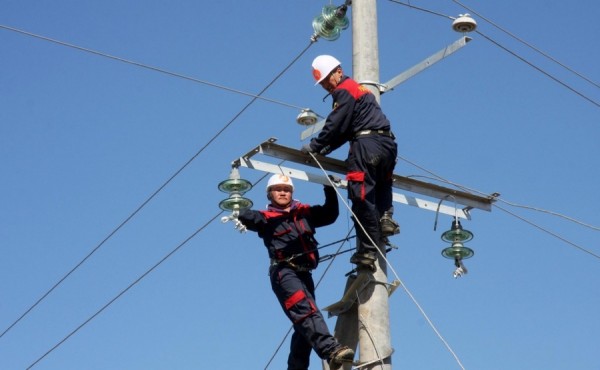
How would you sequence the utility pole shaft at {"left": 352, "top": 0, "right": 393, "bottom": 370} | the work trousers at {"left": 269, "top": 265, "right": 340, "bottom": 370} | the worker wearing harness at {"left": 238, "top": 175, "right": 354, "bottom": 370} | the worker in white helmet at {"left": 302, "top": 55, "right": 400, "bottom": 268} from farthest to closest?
the worker wearing harness at {"left": 238, "top": 175, "right": 354, "bottom": 370}
the worker in white helmet at {"left": 302, "top": 55, "right": 400, "bottom": 268}
the work trousers at {"left": 269, "top": 265, "right": 340, "bottom": 370}
the utility pole shaft at {"left": 352, "top": 0, "right": 393, "bottom": 370}

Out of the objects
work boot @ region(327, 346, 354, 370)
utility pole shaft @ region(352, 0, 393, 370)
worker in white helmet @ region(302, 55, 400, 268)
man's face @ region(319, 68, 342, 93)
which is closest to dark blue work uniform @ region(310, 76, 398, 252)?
worker in white helmet @ region(302, 55, 400, 268)

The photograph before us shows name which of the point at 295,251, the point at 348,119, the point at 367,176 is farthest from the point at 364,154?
the point at 295,251

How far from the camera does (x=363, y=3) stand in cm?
1210

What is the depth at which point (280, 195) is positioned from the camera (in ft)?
38.4

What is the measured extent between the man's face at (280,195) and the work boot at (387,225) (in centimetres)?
88

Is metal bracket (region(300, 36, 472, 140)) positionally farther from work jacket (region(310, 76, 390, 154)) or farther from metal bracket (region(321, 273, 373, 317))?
metal bracket (region(321, 273, 373, 317))

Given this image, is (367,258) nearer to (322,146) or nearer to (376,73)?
(322,146)

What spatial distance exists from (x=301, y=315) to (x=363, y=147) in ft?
4.53

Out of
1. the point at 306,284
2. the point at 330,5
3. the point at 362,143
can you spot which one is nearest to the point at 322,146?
the point at 362,143

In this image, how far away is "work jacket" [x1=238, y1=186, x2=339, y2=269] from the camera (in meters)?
11.5

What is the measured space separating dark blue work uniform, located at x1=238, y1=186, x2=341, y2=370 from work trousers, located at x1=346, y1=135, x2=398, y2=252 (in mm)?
560

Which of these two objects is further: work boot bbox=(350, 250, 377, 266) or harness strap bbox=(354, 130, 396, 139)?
harness strap bbox=(354, 130, 396, 139)

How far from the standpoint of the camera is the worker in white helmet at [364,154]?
11078mm

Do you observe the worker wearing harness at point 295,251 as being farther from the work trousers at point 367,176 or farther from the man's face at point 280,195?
the work trousers at point 367,176
